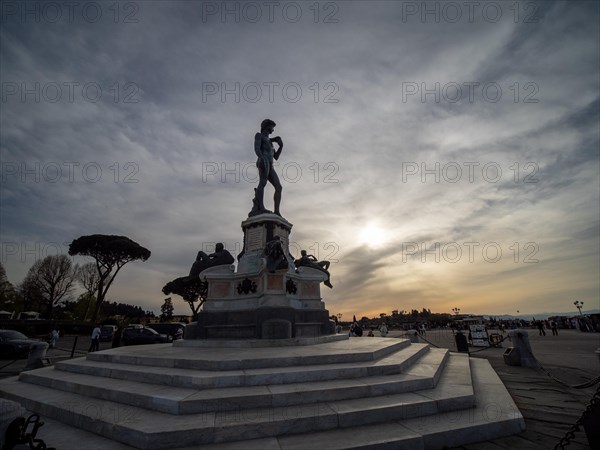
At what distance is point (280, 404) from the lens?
165 inches

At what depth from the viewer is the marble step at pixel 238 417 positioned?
342cm

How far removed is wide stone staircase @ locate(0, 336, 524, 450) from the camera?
3.48 meters

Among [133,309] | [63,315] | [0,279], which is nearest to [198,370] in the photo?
[0,279]

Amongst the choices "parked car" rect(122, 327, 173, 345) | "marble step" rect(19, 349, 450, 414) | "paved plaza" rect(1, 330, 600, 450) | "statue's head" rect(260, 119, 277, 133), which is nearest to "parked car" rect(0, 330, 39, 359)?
"parked car" rect(122, 327, 173, 345)

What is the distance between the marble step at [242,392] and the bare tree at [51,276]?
48656 mm

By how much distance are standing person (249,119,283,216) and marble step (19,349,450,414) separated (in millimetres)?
7974

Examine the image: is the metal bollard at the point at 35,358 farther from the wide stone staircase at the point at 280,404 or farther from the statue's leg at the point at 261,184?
the statue's leg at the point at 261,184

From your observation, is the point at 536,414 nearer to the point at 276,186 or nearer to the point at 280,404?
the point at 280,404

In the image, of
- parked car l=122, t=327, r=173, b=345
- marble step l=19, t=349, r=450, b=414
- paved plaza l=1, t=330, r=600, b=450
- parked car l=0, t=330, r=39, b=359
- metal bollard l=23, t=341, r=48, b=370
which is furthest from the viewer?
parked car l=122, t=327, r=173, b=345

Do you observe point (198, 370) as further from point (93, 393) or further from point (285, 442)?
point (285, 442)

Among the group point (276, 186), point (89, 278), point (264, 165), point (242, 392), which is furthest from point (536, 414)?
point (89, 278)

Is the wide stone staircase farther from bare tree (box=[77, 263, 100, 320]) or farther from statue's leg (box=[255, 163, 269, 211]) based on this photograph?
bare tree (box=[77, 263, 100, 320])

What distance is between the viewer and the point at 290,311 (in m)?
8.95

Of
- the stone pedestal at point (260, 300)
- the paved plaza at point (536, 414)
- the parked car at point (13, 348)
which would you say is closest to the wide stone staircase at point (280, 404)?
the paved plaza at point (536, 414)
